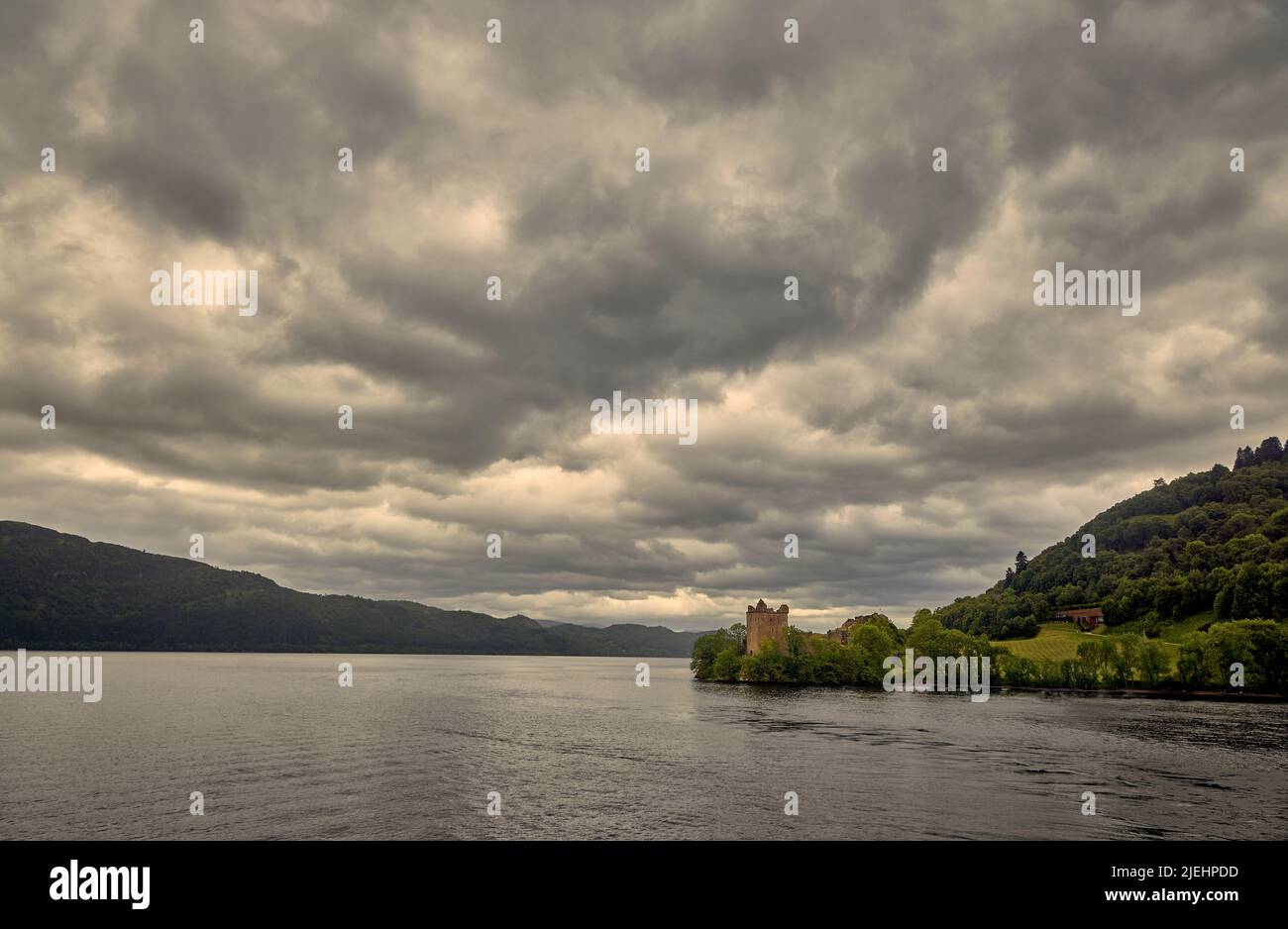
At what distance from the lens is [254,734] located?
95.3 meters

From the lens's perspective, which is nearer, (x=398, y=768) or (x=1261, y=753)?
(x=398, y=768)

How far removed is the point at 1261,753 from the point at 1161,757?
1350cm

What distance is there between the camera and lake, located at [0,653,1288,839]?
50.9 meters

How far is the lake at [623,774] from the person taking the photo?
5088 cm

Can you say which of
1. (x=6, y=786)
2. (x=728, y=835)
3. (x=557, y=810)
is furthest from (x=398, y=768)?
(x=728, y=835)

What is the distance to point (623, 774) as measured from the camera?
238 ft
